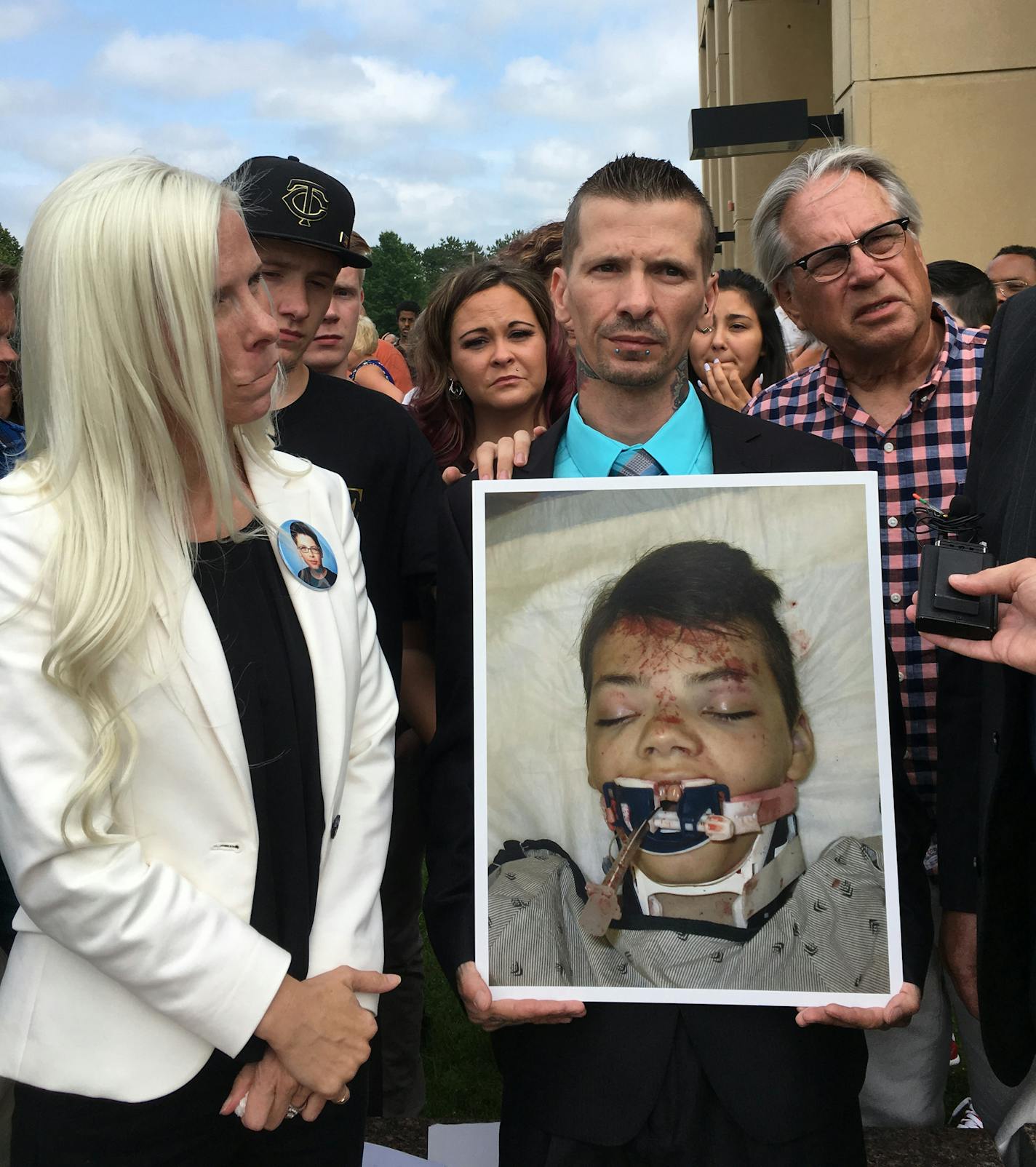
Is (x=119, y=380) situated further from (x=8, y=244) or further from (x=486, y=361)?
(x=8, y=244)

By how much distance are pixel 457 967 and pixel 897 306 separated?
178cm

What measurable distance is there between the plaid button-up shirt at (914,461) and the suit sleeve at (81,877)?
1.56 metres

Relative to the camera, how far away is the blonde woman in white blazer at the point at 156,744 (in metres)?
1.67

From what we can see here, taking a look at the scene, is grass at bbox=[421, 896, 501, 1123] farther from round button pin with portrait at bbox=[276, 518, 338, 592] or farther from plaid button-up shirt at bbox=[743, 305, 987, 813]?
round button pin with portrait at bbox=[276, 518, 338, 592]

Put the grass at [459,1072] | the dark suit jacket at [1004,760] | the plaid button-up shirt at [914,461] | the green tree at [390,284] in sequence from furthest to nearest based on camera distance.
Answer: the green tree at [390,284], the grass at [459,1072], the plaid button-up shirt at [914,461], the dark suit jacket at [1004,760]

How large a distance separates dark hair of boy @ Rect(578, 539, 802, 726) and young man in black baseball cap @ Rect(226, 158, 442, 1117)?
3.15 feet

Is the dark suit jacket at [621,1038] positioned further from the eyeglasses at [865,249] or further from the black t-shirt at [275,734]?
the eyeglasses at [865,249]

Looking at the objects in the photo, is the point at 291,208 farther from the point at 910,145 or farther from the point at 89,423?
the point at 910,145

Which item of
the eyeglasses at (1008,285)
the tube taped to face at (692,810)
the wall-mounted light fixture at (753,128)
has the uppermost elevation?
the wall-mounted light fixture at (753,128)

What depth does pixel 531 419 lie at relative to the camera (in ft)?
12.4

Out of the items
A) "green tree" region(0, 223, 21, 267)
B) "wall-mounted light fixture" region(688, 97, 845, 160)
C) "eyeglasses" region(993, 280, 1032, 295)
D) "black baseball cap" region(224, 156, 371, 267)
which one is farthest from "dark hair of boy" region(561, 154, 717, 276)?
"green tree" region(0, 223, 21, 267)

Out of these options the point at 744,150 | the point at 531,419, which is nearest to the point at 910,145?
the point at 744,150

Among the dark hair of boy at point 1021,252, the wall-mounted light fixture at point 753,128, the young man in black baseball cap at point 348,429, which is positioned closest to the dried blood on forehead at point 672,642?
the young man in black baseball cap at point 348,429

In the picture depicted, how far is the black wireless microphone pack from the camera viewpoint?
5.86ft
